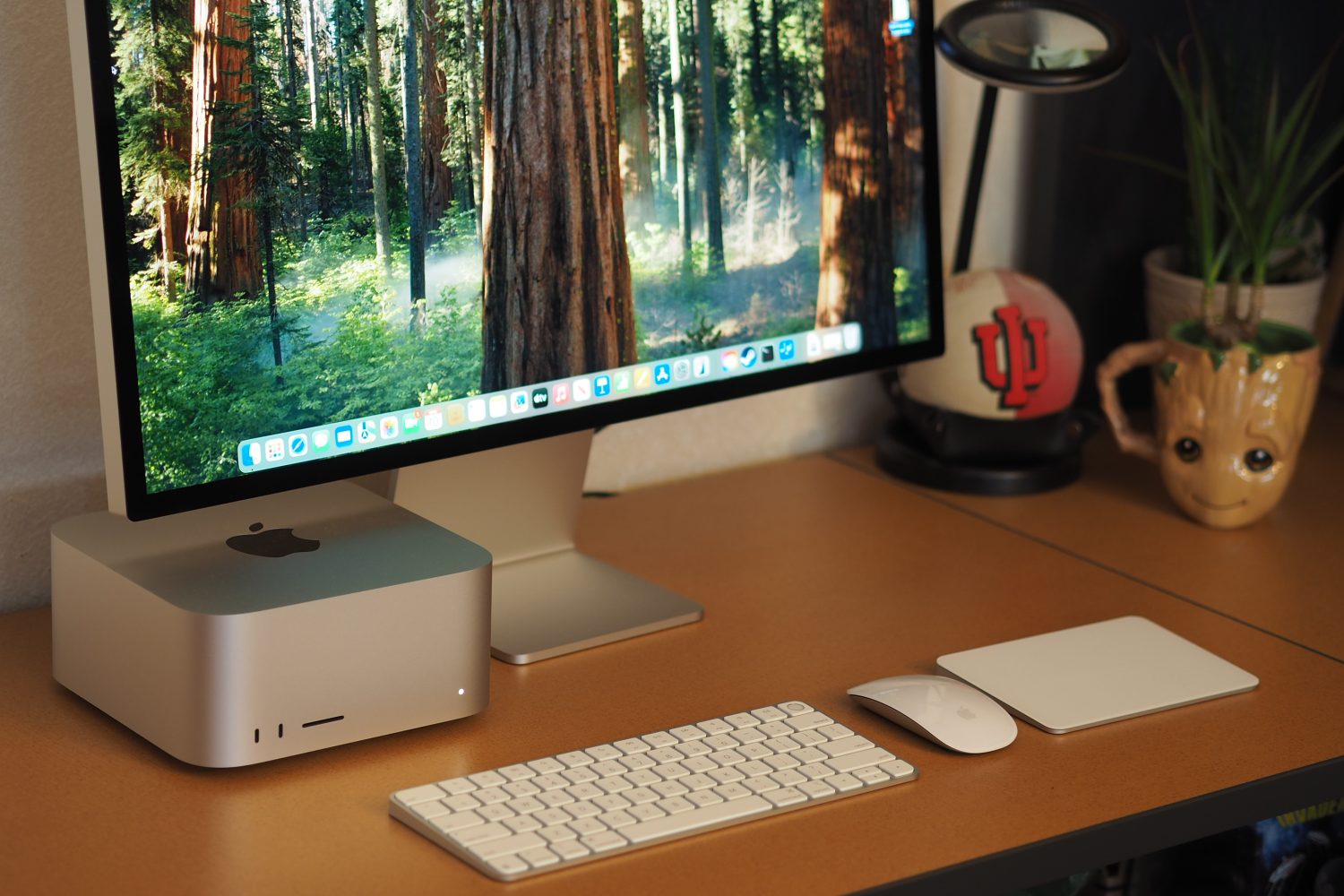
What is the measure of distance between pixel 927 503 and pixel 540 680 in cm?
46

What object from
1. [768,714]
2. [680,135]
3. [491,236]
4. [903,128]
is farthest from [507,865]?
[903,128]

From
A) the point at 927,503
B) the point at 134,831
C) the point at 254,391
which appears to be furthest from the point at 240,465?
the point at 927,503

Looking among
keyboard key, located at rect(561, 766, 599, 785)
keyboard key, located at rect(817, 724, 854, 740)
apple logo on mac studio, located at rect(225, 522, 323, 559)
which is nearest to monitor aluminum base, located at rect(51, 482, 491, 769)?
apple logo on mac studio, located at rect(225, 522, 323, 559)

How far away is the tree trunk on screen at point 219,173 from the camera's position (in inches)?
34.2

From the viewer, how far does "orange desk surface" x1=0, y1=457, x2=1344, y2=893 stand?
0.82 meters

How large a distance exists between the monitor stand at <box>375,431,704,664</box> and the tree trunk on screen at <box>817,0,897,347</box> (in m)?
0.21

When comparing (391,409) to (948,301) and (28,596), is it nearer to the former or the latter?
(28,596)

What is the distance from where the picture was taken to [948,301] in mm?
1362

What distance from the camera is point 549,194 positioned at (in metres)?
1.00

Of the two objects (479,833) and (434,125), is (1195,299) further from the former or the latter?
(479,833)

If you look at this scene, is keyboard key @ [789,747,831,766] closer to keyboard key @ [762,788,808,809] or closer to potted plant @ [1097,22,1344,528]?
keyboard key @ [762,788,808,809]

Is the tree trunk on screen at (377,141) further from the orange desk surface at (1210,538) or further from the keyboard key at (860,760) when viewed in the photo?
the orange desk surface at (1210,538)

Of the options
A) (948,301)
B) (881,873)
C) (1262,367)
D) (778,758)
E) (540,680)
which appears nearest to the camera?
(881,873)

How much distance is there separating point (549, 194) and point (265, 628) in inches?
12.6
